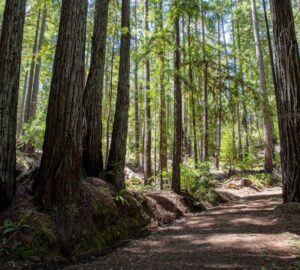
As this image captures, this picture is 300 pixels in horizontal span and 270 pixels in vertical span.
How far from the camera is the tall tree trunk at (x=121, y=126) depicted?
715cm

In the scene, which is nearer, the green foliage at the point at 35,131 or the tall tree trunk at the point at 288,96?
the tall tree trunk at the point at 288,96

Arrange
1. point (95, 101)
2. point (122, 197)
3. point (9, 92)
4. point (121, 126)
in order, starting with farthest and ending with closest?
1. point (121, 126)
2. point (95, 101)
3. point (122, 197)
4. point (9, 92)

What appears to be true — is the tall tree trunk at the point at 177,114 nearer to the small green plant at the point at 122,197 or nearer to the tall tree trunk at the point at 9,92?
the small green plant at the point at 122,197

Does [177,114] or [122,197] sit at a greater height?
[177,114]

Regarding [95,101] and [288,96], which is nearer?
[288,96]

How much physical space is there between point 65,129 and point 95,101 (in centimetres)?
231

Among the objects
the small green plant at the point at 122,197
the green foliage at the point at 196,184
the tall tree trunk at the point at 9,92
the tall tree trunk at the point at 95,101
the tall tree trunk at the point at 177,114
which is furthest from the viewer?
the green foliage at the point at 196,184

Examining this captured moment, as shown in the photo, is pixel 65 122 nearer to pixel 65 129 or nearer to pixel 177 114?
pixel 65 129

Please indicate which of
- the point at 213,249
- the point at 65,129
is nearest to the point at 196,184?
the point at 213,249

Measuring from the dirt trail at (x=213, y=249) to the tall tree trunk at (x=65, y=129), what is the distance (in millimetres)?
1134

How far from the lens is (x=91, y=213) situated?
17.2 feet

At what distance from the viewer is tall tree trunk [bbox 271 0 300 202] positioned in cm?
668

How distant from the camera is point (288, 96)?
6.81m

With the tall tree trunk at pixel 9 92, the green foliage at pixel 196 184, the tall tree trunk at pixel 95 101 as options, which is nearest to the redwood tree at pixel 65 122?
the tall tree trunk at pixel 9 92
